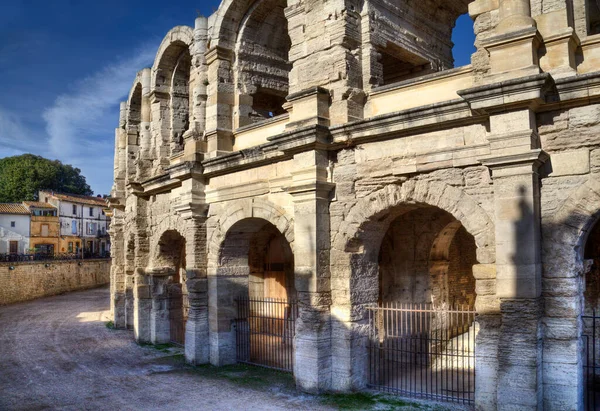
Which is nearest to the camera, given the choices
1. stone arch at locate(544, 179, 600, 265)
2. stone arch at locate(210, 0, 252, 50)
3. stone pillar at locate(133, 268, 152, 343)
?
stone arch at locate(544, 179, 600, 265)

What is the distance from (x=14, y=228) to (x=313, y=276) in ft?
108

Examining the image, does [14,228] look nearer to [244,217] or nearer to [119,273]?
[119,273]

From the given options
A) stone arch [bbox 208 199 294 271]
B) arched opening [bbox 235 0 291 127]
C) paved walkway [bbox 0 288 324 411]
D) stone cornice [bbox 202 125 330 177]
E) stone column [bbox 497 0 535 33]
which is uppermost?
arched opening [bbox 235 0 291 127]

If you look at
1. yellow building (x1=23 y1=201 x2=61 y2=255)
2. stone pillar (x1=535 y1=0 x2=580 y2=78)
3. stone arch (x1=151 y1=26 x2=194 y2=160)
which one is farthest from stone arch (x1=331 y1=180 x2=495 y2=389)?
yellow building (x1=23 y1=201 x2=61 y2=255)

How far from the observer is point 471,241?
11.8 m

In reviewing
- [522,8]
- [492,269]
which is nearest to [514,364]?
[492,269]

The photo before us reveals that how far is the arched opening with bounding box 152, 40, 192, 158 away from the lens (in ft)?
45.2

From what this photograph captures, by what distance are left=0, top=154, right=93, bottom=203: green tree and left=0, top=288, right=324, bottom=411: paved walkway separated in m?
28.2

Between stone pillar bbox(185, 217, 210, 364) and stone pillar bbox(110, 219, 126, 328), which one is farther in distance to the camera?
stone pillar bbox(110, 219, 126, 328)

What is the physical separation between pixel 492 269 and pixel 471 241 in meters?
5.65

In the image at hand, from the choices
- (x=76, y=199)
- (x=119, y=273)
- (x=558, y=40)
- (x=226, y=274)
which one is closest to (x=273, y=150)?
(x=226, y=274)

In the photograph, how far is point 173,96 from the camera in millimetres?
13859

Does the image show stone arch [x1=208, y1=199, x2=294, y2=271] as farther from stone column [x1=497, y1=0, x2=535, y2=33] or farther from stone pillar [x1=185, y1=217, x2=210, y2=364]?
stone column [x1=497, y1=0, x2=535, y2=33]

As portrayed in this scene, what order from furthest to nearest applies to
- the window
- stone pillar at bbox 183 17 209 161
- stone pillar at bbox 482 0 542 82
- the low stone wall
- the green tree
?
the window, the green tree, the low stone wall, stone pillar at bbox 183 17 209 161, stone pillar at bbox 482 0 542 82
